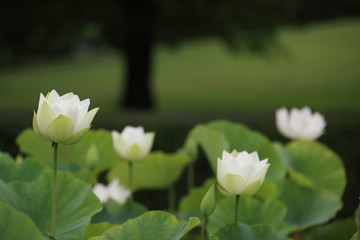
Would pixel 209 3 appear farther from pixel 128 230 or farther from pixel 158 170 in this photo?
pixel 128 230

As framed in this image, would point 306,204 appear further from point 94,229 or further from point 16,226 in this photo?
point 16,226

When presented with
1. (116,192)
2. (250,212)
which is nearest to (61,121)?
(250,212)

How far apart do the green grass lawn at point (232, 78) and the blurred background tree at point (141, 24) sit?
768mm

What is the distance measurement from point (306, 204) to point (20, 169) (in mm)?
621

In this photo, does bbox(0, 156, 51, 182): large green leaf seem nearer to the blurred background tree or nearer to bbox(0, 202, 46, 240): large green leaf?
bbox(0, 202, 46, 240): large green leaf

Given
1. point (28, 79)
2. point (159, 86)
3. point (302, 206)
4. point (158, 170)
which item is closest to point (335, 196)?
point (302, 206)

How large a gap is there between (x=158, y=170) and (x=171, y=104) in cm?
1018

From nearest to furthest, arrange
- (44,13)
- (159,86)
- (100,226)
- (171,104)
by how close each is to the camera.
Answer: (100,226), (44,13), (171,104), (159,86)

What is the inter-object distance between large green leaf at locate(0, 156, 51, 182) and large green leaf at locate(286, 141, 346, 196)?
1.88 ft

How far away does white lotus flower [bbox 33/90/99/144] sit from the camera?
0.82 metres

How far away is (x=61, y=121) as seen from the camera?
2.68 feet

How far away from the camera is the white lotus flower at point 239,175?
87 cm

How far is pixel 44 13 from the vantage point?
7496 mm

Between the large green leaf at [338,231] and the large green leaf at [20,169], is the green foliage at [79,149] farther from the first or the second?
the large green leaf at [338,231]
